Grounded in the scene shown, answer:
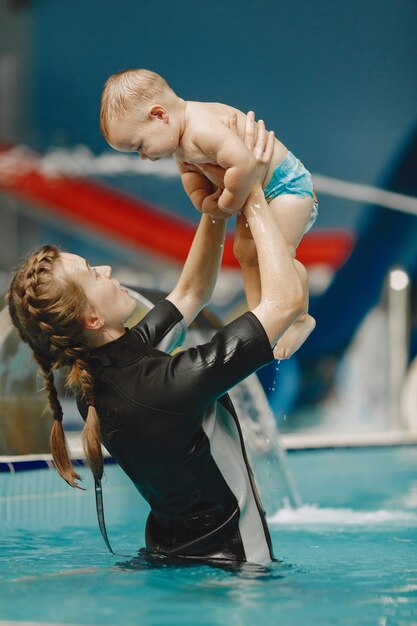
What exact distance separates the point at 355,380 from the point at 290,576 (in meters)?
7.02

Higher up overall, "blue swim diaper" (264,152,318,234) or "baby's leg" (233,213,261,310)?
"blue swim diaper" (264,152,318,234)

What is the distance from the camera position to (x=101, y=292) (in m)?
2.37

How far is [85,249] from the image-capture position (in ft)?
32.2

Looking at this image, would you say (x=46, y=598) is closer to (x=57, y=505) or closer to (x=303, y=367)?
(x=57, y=505)

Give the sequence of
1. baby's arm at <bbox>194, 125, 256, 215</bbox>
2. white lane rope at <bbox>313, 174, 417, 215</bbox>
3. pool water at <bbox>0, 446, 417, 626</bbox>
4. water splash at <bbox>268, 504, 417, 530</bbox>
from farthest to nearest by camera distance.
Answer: white lane rope at <bbox>313, 174, 417, 215</bbox>
water splash at <bbox>268, 504, 417, 530</bbox>
baby's arm at <bbox>194, 125, 256, 215</bbox>
pool water at <bbox>0, 446, 417, 626</bbox>

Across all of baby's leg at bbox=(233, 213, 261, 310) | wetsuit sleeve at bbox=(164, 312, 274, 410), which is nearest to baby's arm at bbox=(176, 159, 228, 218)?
baby's leg at bbox=(233, 213, 261, 310)

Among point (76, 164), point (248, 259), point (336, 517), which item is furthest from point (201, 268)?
point (76, 164)

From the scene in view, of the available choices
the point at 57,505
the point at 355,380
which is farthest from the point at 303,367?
the point at 57,505

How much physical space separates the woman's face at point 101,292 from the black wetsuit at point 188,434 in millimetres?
68

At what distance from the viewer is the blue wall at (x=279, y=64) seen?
9445mm

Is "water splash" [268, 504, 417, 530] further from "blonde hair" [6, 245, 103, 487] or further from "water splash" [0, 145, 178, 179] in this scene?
"water splash" [0, 145, 178, 179]

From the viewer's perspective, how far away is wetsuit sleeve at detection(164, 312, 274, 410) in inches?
89.2

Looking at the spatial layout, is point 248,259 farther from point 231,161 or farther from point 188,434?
point 188,434

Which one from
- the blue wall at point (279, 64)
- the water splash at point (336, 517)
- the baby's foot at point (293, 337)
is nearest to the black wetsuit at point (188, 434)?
the baby's foot at point (293, 337)
